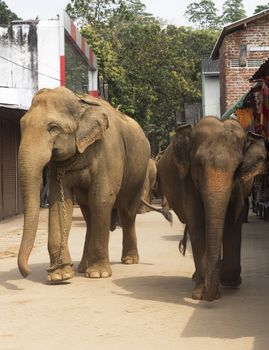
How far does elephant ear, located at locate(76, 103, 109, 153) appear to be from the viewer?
27.6ft

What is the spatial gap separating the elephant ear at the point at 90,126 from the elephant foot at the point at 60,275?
1.47 meters

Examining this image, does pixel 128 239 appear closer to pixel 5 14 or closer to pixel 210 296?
pixel 210 296

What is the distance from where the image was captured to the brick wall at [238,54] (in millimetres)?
27000

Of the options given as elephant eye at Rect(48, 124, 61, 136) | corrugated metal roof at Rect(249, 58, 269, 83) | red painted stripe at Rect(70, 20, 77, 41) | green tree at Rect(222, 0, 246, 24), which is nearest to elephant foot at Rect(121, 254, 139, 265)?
elephant eye at Rect(48, 124, 61, 136)

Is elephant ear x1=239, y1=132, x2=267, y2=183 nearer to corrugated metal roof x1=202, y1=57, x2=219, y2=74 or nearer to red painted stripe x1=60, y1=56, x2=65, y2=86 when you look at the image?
red painted stripe x1=60, y1=56, x2=65, y2=86

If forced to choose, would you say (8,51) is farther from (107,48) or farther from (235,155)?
(235,155)

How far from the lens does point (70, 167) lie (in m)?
8.50

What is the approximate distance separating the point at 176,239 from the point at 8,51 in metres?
11.5

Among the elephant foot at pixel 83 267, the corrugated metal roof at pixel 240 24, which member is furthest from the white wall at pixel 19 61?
the elephant foot at pixel 83 267

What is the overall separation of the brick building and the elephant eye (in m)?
19.4

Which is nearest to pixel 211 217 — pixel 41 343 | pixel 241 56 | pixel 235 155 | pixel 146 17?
pixel 235 155

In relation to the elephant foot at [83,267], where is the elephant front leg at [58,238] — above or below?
above

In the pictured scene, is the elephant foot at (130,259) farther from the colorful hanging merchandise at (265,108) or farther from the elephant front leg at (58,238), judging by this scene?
the colorful hanging merchandise at (265,108)

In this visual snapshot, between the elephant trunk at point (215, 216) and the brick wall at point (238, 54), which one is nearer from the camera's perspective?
the elephant trunk at point (215, 216)
